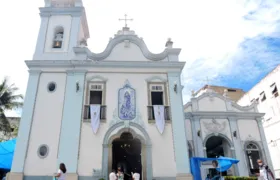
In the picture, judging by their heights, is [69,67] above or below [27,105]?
above

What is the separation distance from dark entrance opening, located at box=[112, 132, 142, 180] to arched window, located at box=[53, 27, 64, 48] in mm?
7487

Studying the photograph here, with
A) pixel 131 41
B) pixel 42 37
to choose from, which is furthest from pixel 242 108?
pixel 42 37

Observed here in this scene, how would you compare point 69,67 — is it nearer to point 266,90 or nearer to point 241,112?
point 241,112

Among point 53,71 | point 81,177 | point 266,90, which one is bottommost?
point 81,177

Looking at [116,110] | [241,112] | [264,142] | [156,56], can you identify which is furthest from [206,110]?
[116,110]

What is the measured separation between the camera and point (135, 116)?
13562mm

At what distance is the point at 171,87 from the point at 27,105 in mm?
8351

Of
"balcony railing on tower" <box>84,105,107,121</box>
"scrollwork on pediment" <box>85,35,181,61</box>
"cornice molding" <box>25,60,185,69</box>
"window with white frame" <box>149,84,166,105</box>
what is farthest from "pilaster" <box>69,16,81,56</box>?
"window with white frame" <box>149,84,166,105</box>

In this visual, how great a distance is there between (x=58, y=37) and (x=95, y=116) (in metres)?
6.63

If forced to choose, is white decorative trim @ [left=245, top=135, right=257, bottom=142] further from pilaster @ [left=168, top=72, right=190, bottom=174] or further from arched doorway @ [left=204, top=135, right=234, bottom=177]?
pilaster @ [left=168, top=72, right=190, bottom=174]

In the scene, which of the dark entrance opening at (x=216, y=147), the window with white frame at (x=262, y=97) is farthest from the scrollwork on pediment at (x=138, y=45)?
the window with white frame at (x=262, y=97)

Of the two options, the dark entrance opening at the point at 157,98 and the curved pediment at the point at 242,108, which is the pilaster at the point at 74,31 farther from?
the curved pediment at the point at 242,108

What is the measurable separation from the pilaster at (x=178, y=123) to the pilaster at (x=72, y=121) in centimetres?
521

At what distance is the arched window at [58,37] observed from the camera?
1609 cm
